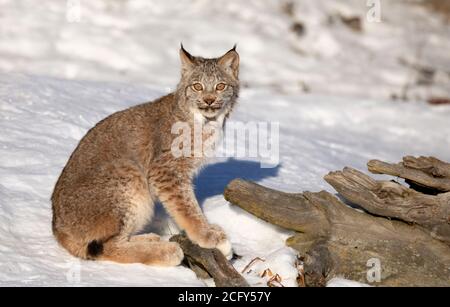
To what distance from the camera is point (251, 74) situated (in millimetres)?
12805

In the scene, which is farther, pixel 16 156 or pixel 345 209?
pixel 16 156

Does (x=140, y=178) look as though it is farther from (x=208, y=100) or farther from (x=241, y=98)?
(x=241, y=98)

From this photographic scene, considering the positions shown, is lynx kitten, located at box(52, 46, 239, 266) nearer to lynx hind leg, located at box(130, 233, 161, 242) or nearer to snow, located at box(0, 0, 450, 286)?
lynx hind leg, located at box(130, 233, 161, 242)

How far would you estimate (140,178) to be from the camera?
17.7ft

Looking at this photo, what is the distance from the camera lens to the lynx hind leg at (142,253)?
195 inches

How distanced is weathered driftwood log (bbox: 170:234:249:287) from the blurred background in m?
5.97

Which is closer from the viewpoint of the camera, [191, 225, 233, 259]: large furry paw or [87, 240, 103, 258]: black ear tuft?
[87, 240, 103, 258]: black ear tuft

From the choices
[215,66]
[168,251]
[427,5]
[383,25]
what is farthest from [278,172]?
[427,5]

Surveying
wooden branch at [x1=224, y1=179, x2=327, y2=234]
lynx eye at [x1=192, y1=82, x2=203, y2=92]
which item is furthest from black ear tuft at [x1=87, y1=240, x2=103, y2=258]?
lynx eye at [x1=192, y1=82, x2=203, y2=92]

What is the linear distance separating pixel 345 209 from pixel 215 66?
181cm

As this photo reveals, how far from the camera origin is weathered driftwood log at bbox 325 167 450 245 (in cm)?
503

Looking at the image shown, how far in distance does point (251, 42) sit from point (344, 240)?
9.24 m

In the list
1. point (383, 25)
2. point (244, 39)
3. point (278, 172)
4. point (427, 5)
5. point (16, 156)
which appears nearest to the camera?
point (16, 156)
